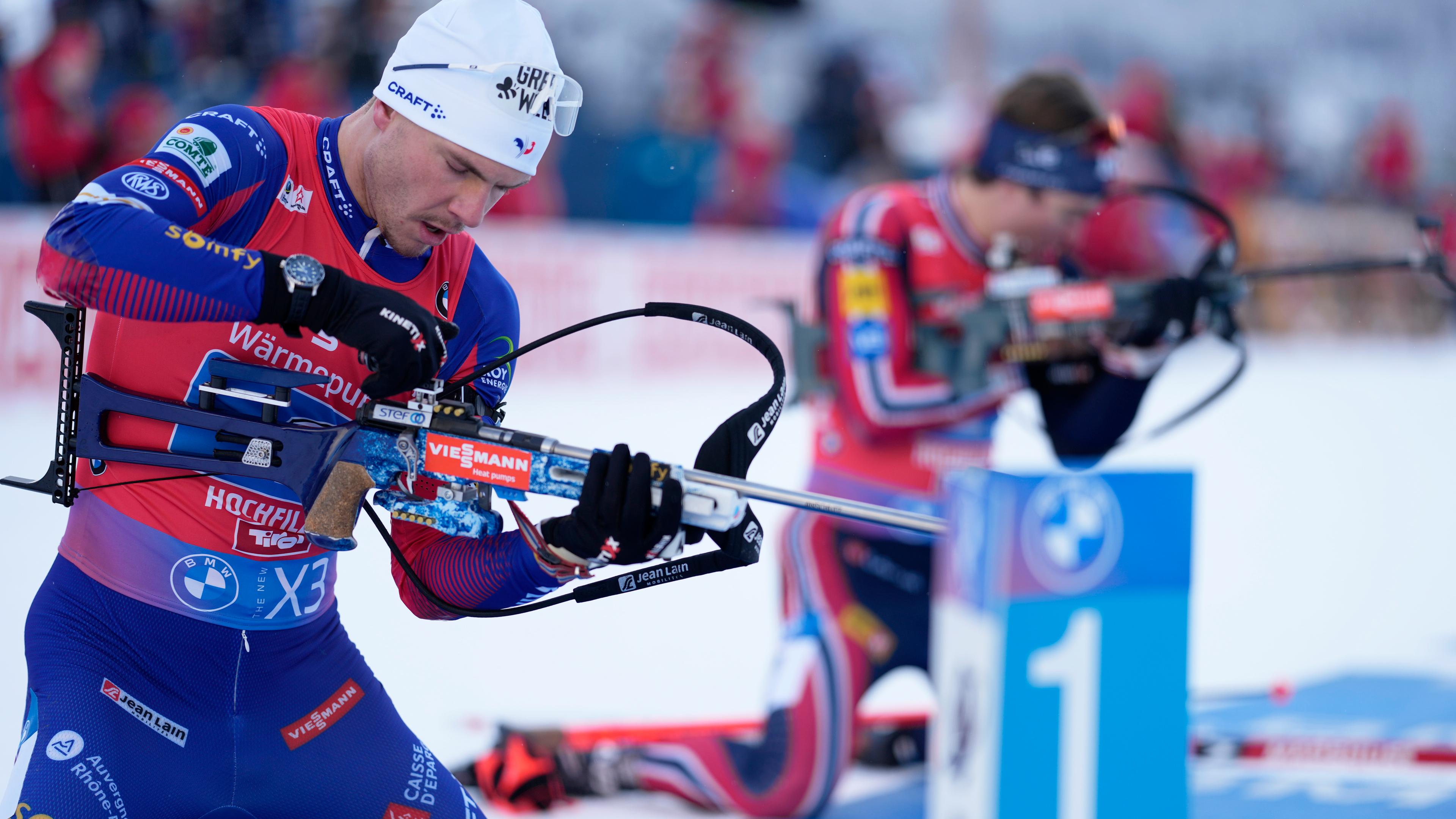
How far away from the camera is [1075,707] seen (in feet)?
4.85

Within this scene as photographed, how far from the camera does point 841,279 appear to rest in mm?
3479

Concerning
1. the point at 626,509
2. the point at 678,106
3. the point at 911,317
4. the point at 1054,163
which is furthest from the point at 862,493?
the point at 678,106

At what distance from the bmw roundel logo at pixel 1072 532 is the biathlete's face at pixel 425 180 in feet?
2.89

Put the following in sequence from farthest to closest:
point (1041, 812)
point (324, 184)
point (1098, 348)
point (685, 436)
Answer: point (685, 436), point (1098, 348), point (324, 184), point (1041, 812)

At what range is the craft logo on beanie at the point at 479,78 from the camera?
182 cm

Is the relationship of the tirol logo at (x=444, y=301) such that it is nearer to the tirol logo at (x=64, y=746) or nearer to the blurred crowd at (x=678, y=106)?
the tirol logo at (x=64, y=746)

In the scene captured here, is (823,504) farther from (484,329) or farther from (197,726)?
(197,726)

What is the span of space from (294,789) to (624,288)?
310 inches

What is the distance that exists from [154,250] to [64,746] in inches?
26.6

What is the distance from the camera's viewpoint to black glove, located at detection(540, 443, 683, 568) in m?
1.67

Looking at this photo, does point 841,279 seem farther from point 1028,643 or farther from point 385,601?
point 1028,643

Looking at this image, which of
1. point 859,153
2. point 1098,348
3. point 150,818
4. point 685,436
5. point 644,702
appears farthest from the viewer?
point 859,153

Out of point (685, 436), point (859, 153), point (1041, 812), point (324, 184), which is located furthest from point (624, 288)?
point (1041, 812)

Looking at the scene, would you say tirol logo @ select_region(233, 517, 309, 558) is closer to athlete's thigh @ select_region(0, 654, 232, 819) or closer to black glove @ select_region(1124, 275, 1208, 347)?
athlete's thigh @ select_region(0, 654, 232, 819)
